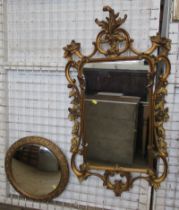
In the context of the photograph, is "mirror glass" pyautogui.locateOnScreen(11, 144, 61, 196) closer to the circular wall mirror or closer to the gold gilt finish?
the circular wall mirror

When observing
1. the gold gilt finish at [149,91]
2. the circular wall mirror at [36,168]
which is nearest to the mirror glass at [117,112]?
the gold gilt finish at [149,91]

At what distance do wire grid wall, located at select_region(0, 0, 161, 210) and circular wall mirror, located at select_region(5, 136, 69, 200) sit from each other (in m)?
0.04

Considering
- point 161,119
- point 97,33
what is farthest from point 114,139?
point 97,33

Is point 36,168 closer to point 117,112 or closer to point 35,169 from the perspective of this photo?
point 35,169

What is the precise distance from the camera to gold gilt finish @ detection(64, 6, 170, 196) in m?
0.94

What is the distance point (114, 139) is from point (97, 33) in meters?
0.46

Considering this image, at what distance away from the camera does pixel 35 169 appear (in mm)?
1173

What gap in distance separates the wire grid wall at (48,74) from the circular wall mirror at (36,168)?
0.13 ft

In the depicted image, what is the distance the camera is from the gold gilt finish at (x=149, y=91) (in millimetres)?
944

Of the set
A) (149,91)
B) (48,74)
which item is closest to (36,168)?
(48,74)

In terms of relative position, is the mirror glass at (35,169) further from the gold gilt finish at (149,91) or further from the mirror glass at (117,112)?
the mirror glass at (117,112)

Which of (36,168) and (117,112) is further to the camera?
(36,168)

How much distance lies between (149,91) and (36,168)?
66 centimetres

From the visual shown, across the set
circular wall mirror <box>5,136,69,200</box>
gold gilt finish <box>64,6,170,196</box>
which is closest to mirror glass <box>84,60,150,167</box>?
gold gilt finish <box>64,6,170,196</box>
